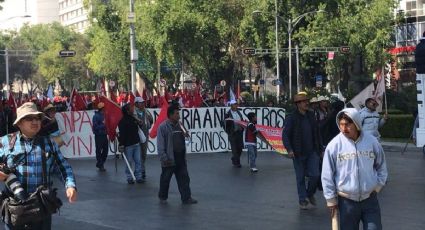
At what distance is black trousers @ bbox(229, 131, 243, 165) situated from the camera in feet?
58.0

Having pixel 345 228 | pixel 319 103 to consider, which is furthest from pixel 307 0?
pixel 345 228

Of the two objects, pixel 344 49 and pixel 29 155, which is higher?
pixel 344 49

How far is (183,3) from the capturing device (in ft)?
180

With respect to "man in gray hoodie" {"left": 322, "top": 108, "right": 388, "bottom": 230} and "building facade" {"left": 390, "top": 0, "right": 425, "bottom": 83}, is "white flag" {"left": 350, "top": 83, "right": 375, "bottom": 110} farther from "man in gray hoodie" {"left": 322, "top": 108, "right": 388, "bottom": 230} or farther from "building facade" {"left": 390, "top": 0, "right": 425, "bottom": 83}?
"building facade" {"left": 390, "top": 0, "right": 425, "bottom": 83}

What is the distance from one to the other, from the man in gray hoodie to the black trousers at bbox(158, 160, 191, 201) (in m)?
5.12

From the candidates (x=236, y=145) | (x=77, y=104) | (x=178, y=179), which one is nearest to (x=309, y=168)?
(x=178, y=179)

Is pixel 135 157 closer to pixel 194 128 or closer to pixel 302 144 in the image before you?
pixel 302 144

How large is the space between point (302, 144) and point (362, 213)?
175 inches

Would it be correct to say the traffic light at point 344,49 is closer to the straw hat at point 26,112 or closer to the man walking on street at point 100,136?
the man walking on street at point 100,136

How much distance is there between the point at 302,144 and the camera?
1084 cm

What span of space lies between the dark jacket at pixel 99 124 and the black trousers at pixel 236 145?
9.60 feet

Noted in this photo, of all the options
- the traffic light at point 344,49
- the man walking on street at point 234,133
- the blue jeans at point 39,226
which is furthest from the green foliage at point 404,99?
the blue jeans at point 39,226

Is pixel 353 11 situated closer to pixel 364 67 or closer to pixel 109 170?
pixel 364 67

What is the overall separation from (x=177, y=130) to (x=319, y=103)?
342cm
